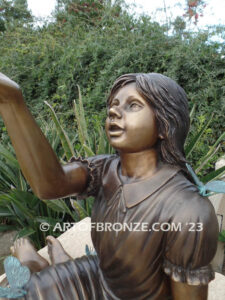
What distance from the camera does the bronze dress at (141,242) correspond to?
72 cm

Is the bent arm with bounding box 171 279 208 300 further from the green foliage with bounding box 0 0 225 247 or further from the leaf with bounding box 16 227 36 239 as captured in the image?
the leaf with bounding box 16 227 36 239

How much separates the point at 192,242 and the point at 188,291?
13cm

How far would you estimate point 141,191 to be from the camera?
785 mm

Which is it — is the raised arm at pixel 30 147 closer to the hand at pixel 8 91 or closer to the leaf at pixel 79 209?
the hand at pixel 8 91

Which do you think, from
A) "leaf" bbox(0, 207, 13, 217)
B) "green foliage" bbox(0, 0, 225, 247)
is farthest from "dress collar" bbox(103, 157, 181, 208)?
"leaf" bbox(0, 207, 13, 217)

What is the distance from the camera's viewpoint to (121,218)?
79cm

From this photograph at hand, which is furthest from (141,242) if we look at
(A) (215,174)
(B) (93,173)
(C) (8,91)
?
(A) (215,174)

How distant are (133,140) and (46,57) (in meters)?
3.85

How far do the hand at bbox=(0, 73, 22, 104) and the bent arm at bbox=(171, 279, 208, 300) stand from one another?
1.87 ft

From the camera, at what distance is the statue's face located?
755mm

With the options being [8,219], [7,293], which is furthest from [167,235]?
[8,219]

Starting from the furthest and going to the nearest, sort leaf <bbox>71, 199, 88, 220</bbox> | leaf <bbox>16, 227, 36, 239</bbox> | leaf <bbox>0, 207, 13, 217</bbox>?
leaf <bbox>0, 207, 13, 217</bbox> → leaf <bbox>16, 227, 36, 239</bbox> → leaf <bbox>71, 199, 88, 220</bbox>

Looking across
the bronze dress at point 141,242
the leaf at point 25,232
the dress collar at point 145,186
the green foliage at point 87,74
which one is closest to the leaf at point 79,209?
the green foliage at point 87,74

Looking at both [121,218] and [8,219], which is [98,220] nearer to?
[121,218]
